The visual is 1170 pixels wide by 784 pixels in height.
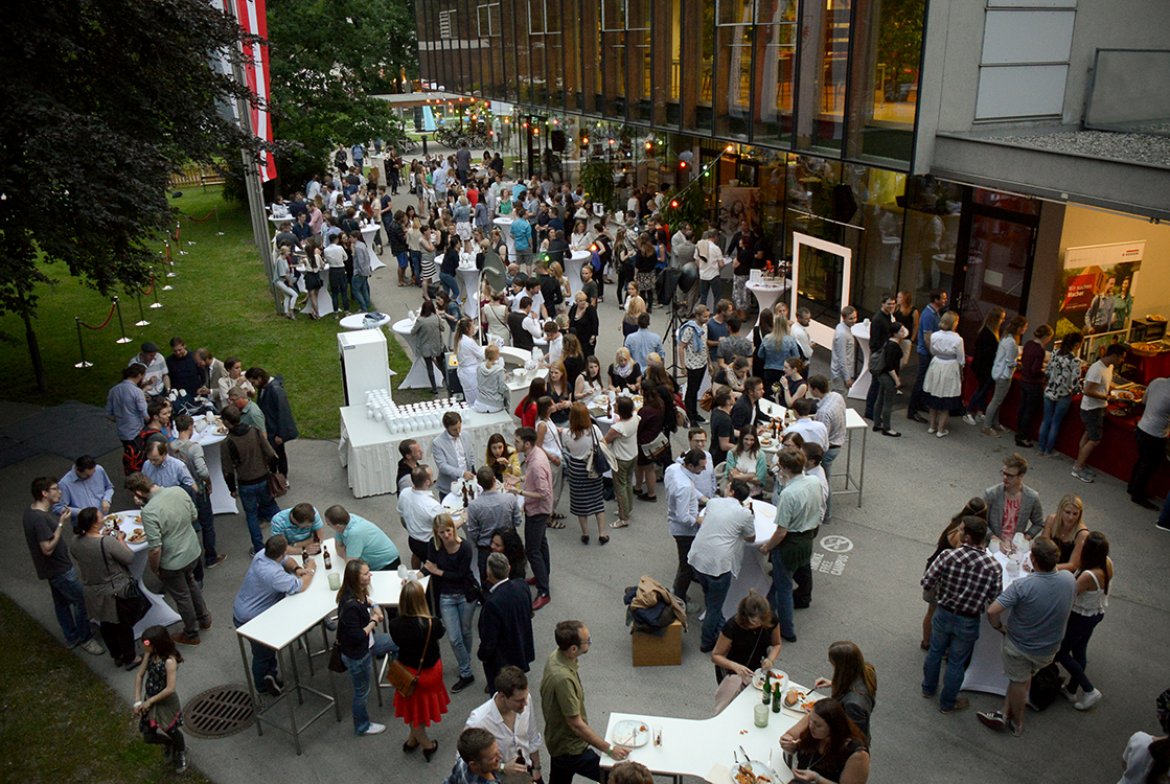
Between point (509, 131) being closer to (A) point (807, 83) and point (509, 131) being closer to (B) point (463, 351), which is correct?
(A) point (807, 83)

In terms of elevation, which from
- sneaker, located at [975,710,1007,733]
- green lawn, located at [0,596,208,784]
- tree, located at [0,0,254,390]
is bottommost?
green lawn, located at [0,596,208,784]

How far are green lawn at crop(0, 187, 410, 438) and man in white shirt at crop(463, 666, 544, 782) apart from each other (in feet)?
26.6

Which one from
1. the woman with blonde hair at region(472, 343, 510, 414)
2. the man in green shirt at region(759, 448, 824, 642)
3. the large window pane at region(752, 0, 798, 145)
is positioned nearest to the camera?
the man in green shirt at region(759, 448, 824, 642)

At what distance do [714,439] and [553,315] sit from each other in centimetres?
562

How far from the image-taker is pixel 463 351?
11492mm

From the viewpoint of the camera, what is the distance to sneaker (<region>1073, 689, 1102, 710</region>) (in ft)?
22.7

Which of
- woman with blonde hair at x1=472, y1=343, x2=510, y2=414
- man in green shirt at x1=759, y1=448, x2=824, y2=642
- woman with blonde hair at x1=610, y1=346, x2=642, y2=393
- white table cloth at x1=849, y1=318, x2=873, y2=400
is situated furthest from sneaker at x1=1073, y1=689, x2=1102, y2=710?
woman with blonde hair at x1=472, y1=343, x2=510, y2=414

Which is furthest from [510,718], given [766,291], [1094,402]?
[766,291]

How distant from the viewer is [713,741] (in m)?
5.52

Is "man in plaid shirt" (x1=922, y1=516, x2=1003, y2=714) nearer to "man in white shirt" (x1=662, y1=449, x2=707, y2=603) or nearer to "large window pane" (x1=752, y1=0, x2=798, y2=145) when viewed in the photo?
"man in white shirt" (x1=662, y1=449, x2=707, y2=603)

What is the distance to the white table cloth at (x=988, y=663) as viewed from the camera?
6969mm

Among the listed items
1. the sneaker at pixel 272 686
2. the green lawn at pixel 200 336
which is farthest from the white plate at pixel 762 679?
the green lawn at pixel 200 336

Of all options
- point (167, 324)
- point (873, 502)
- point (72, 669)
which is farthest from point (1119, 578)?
point (167, 324)

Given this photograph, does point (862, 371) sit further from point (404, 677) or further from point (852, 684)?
point (404, 677)
